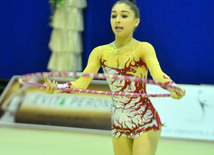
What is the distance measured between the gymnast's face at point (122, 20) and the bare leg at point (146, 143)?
821mm

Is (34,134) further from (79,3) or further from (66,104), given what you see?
(79,3)

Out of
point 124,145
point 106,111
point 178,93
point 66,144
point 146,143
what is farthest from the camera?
point 106,111

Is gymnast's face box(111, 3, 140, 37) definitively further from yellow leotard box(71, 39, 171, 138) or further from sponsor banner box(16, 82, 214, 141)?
sponsor banner box(16, 82, 214, 141)

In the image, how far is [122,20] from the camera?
266cm

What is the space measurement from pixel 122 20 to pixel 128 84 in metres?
0.52

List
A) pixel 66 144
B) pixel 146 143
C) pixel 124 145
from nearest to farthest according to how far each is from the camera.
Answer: pixel 146 143 < pixel 124 145 < pixel 66 144

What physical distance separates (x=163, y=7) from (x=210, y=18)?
91cm

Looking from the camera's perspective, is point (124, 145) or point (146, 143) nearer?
point (146, 143)

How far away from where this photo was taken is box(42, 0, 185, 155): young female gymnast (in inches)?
98.8

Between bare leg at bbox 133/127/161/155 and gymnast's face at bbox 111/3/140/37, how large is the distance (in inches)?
32.3

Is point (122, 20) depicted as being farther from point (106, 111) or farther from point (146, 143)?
point (106, 111)

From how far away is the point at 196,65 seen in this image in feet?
21.1

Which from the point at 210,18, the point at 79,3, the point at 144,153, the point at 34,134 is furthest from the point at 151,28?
the point at 144,153

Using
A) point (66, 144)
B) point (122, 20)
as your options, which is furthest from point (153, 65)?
point (66, 144)
